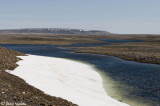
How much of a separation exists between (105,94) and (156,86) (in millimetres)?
7385

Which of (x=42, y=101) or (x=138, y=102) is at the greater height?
(x=42, y=101)

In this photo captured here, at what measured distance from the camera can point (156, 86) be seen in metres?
25.7

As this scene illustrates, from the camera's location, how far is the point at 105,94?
22.0 meters

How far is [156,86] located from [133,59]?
90.0 feet

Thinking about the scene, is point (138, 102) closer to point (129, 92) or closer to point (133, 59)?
point (129, 92)

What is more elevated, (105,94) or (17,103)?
(17,103)

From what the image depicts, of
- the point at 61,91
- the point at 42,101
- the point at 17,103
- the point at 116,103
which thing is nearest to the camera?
the point at 17,103

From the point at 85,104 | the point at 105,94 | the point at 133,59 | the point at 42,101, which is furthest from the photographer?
the point at 133,59

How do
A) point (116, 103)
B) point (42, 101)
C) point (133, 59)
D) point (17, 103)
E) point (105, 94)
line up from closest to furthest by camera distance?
point (17, 103)
point (42, 101)
point (116, 103)
point (105, 94)
point (133, 59)

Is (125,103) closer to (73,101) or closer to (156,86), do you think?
(73,101)

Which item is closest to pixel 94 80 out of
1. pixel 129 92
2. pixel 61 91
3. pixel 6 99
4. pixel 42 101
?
pixel 129 92

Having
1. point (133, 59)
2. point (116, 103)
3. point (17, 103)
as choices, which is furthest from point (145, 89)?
point (133, 59)

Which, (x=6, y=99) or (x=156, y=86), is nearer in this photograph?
(x=6, y=99)

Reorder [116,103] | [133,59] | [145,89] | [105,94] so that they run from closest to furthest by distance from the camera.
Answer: [116,103] < [105,94] < [145,89] < [133,59]
